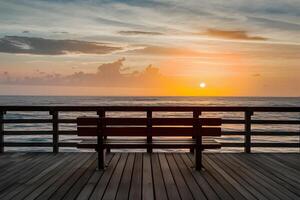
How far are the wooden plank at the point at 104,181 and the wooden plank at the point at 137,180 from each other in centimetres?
39

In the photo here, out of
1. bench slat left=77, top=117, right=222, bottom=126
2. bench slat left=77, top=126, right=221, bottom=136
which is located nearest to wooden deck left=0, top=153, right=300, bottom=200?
bench slat left=77, top=126, right=221, bottom=136

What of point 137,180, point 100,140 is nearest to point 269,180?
point 137,180

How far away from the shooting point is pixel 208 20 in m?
12.6

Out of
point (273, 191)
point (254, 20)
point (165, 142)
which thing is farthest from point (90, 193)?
point (254, 20)

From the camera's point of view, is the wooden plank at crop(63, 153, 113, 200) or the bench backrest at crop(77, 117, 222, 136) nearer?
the wooden plank at crop(63, 153, 113, 200)

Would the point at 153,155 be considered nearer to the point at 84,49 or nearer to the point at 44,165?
the point at 44,165

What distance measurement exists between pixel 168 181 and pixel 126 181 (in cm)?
64

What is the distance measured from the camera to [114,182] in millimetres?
5223

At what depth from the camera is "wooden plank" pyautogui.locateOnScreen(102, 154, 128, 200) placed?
4.53 m

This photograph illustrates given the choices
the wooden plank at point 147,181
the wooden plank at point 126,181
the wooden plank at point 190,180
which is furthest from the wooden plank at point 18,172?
the wooden plank at point 190,180

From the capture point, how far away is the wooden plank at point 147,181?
4.54m

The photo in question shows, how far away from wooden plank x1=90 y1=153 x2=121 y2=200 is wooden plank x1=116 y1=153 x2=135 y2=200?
22 centimetres

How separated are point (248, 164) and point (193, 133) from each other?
Answer: 1.43 metres

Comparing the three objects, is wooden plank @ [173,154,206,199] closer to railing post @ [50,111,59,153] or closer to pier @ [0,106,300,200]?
pier @ [0,106,300,200]
